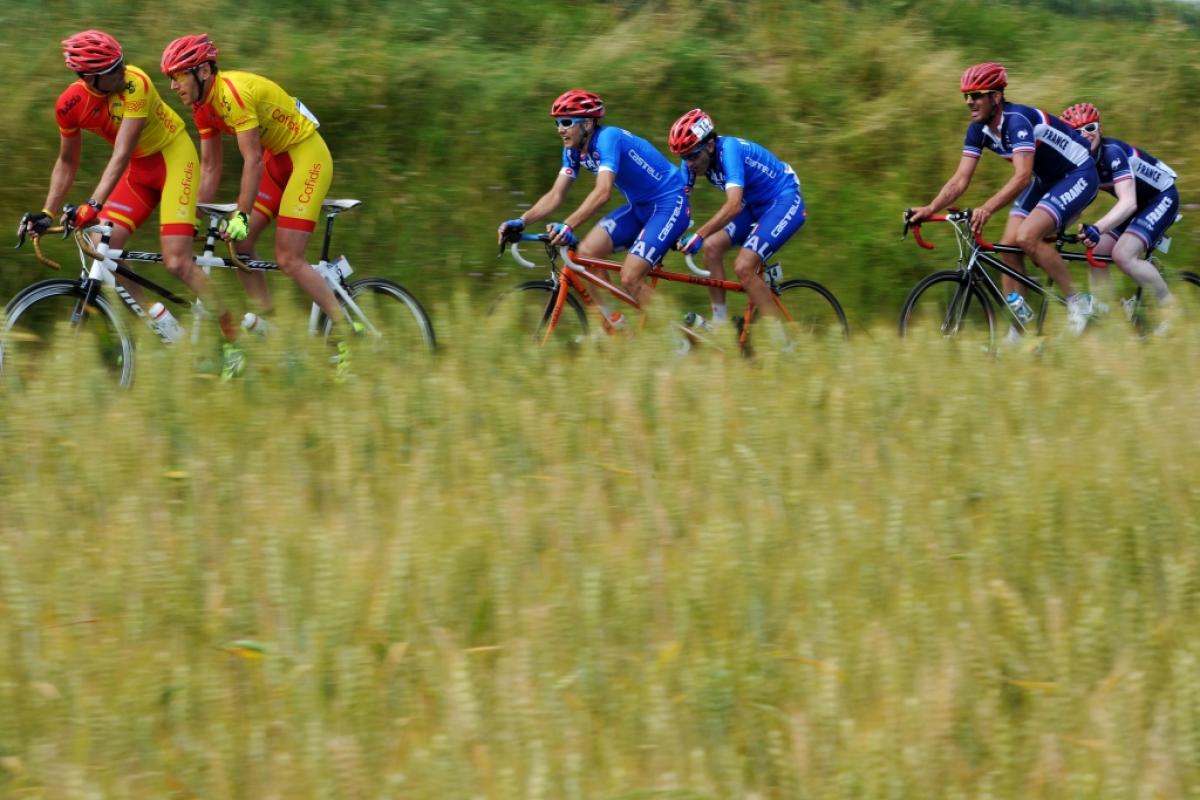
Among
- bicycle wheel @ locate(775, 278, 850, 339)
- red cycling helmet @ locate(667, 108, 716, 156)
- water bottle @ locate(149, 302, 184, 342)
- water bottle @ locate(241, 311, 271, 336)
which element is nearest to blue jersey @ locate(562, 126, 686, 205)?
red cycling helmet @ locate(667, 108, 716, 156)

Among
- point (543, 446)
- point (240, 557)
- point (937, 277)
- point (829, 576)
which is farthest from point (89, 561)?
point (937, 277)

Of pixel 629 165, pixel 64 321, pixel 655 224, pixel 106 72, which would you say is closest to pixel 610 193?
pixel 629 165

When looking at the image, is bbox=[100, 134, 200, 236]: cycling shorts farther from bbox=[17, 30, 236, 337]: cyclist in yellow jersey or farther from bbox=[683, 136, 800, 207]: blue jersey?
bbox=[683, 136, 800, 207]: blue jersey

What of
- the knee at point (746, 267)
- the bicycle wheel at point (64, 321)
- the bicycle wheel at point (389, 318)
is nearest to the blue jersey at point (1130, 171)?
the knee at point (746, 267)

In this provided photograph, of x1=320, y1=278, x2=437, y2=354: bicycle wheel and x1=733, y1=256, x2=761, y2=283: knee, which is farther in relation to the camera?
x1=733, y1=256, x2=761, y2=283: knee

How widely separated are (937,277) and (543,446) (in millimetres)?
5206

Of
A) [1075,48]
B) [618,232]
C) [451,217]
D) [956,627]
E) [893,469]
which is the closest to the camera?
[956,627]

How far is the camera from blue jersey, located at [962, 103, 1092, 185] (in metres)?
10.3

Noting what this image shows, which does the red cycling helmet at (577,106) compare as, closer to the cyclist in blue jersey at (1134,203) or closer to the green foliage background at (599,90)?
the green foliage background at (599,90)

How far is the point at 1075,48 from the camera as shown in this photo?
661 inches

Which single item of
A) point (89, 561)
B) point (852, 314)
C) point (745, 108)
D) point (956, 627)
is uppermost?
point (956, 627)

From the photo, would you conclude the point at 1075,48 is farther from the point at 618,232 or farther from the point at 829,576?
the point at 829,576

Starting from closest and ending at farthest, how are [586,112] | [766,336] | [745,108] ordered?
[766,336], [586,112], [745,108]

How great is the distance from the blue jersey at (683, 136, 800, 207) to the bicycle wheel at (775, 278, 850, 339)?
685mm
